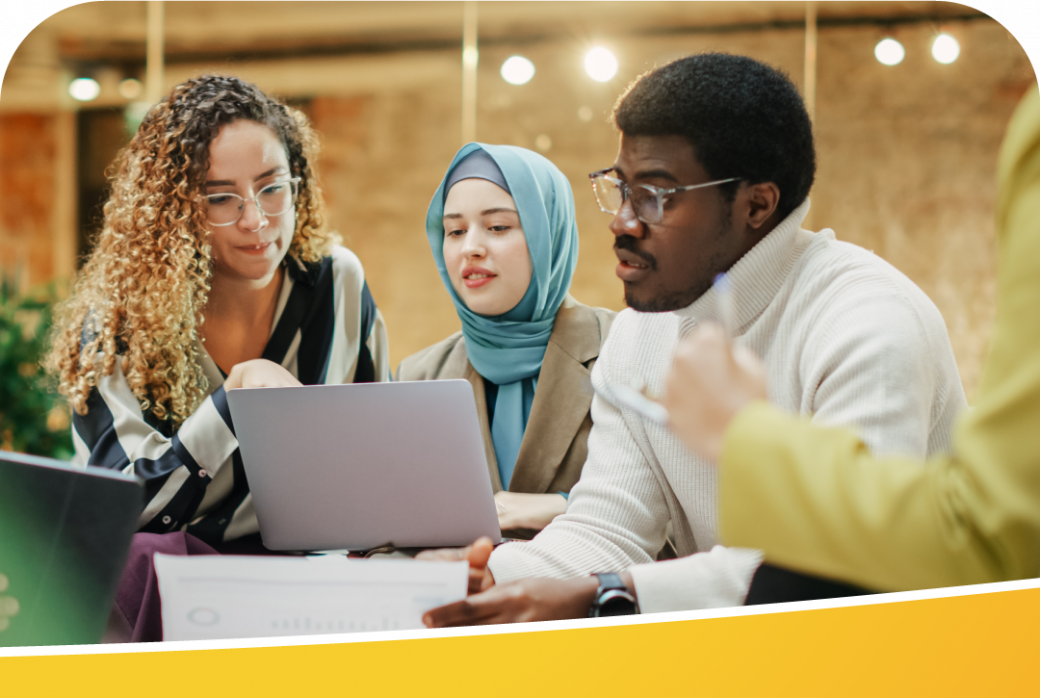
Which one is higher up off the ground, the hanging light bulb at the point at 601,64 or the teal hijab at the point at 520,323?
the hanging light bulb at the point at 601,64

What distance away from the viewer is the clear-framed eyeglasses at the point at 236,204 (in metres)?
1.48

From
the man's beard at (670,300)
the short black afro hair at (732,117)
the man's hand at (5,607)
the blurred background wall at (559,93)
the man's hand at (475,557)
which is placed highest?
the blurred background wall at (559,93)

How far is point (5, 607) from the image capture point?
2.74 feet

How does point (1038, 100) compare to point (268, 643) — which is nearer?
point (1038, 100)

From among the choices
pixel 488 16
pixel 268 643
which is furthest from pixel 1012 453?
pixel 488 16

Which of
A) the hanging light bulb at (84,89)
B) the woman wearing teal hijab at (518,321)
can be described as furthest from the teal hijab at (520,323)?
the hanging light bulb at (84,89)

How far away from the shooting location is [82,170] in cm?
365

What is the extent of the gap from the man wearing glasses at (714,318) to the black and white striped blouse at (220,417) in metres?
0.45

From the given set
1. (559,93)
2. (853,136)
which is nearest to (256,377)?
(559,93)

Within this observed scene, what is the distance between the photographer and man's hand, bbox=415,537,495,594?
1048mm

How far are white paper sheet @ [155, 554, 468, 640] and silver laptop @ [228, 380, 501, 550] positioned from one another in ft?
1.00

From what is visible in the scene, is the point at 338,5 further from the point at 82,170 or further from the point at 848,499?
the point at 848,499

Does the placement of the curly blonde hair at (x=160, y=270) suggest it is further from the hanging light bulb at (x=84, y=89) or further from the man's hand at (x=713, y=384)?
the hanging light bulb at (x=84, y=89)

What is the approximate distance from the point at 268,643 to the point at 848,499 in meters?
0.57
